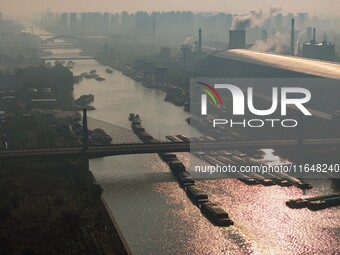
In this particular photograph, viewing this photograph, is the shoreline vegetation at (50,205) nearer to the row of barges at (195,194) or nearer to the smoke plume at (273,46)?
the row of barges at (195,194)

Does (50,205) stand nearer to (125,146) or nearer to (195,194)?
(195,194)

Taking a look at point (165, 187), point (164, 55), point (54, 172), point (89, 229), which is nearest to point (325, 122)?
point (165, 187)

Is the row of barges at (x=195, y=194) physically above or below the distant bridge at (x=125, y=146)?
below

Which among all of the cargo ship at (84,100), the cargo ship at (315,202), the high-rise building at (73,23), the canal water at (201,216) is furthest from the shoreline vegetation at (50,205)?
the high-rise building at (73,23)

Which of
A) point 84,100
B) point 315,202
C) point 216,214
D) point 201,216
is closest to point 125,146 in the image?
point 201,216

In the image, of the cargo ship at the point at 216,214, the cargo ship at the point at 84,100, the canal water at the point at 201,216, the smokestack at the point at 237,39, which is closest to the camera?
the canal water at the point at 201,216

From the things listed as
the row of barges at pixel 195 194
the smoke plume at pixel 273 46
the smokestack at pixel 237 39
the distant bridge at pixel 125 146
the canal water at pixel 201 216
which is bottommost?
the canal water at pixel 201 216

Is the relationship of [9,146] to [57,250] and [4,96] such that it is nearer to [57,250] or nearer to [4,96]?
[57,250]
